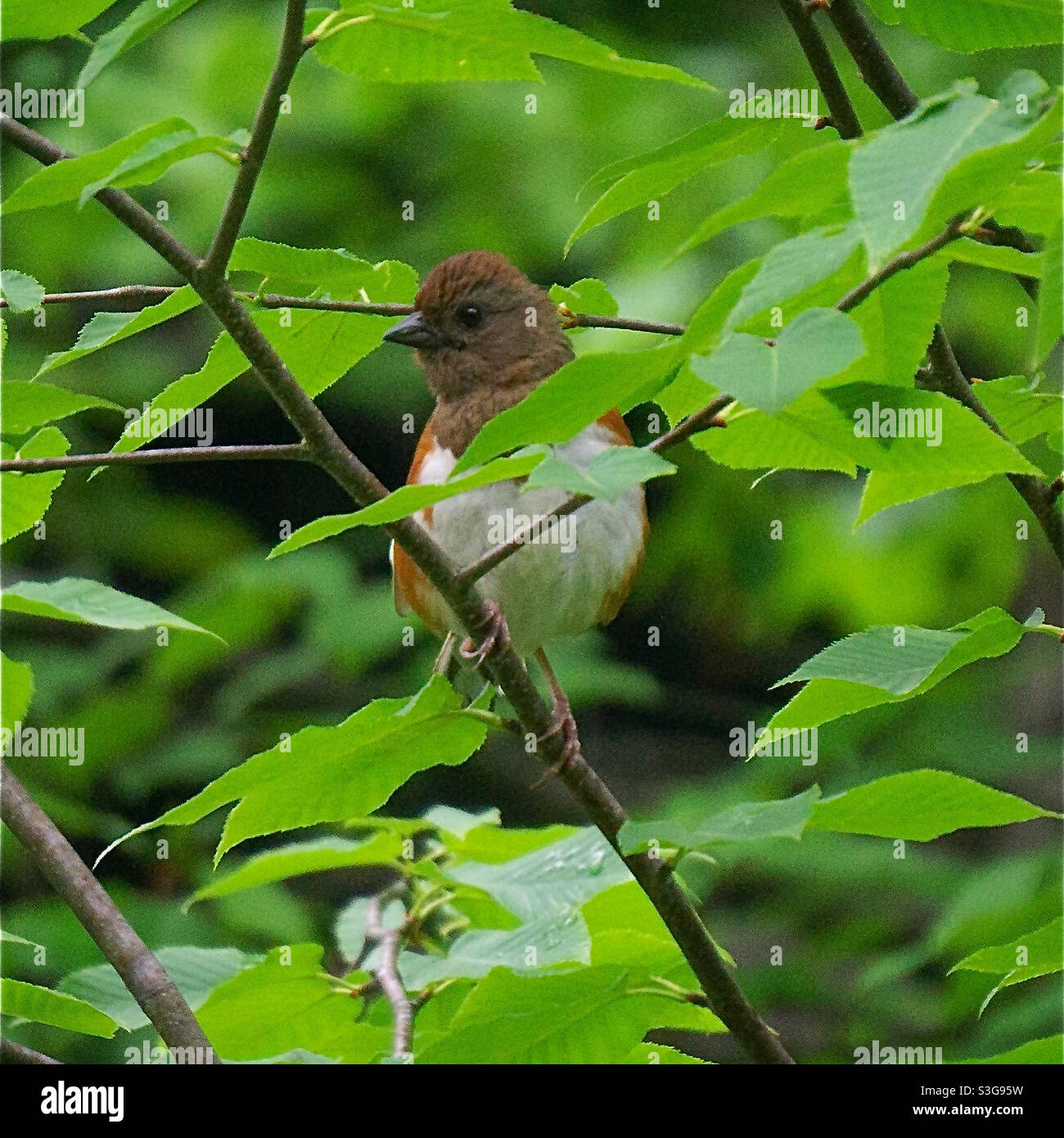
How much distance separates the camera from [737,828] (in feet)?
3.99

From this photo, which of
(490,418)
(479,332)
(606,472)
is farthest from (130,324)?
(479,332)

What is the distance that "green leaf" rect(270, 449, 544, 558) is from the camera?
112 cm

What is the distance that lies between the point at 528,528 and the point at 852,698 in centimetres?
34

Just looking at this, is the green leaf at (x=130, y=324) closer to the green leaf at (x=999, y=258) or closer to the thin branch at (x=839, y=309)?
the thin branch at (x=839, y=309)

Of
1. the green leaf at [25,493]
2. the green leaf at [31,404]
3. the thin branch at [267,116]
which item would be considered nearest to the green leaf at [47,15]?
the thin branch at [267,116]

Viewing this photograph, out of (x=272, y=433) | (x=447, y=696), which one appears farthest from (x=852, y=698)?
(x=272, y=433)

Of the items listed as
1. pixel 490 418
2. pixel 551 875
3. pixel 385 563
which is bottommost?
pixel 551 875

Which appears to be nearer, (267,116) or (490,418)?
(267,116)

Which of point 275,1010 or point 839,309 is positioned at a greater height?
point 839,309

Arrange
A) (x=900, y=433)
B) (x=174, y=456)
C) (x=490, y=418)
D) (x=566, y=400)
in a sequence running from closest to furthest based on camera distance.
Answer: (x=566, y=400)
(x=900, y=433)
(x=174, y=456)
(x=490, y=418)

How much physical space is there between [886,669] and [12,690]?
788mm

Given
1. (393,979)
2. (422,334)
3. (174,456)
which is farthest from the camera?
(422,334)

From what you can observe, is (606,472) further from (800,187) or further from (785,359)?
(800,187)

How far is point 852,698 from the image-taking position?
4.71ft
